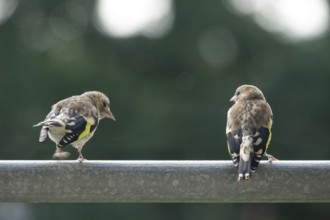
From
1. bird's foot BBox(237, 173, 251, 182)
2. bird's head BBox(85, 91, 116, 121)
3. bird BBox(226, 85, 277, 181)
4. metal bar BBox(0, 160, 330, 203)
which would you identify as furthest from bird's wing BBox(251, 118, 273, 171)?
bird's head BBox(85, 91, 116, 121)

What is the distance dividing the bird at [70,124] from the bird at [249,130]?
49.4 inches

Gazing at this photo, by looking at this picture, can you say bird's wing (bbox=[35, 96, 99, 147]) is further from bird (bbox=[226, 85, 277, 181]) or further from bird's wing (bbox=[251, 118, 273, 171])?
bird's wing (bbox=[251, 118, 273, 171])

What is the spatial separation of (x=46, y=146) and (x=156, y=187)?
2665 centimetres

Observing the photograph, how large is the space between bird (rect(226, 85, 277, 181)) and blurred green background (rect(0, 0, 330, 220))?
24532 mm

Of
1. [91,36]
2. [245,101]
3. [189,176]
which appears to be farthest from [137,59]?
[189,176]

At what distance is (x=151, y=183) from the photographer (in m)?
5.88

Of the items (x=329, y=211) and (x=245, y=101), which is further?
(x=329, y=211)

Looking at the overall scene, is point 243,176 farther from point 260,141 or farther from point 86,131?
point 86,131

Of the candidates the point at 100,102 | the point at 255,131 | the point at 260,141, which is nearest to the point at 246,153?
the point at 260,141

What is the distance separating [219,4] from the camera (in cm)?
3897

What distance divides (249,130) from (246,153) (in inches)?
32.5

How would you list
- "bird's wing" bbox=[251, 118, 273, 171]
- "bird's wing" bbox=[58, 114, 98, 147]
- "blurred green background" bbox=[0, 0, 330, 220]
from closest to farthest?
"bird's wing" bbox=[251, 118, 273, 171], "bird's wing" bbox=[58, 114, 98, 147], "blurred green background" bbox=[0, 0, 330, 220]

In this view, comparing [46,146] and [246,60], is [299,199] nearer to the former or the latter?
[46,146]

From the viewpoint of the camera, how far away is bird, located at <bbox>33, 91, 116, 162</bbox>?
8867mm
